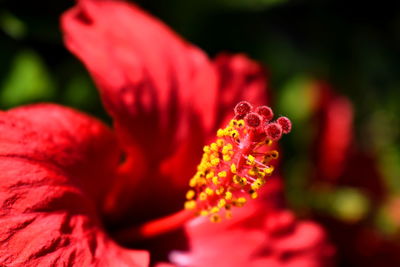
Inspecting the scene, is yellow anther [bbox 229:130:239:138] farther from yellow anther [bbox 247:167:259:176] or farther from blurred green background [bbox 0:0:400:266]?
blurred green background [bbox 0:0:400:266]

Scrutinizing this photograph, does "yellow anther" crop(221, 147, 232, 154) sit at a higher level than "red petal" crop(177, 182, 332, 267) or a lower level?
higher

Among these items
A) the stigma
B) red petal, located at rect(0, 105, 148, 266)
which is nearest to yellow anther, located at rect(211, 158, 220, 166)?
the stigma

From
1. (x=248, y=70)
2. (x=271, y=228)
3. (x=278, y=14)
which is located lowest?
(x=271, y=228)

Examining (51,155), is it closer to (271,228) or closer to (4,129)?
(4,129)

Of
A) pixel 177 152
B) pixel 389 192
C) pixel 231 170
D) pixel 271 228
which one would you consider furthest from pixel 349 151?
pixel 231 170

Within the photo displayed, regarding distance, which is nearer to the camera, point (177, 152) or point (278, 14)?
point (177, 152)

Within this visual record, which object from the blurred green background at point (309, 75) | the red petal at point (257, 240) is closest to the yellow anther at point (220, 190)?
the red petal at point (257, 240)
